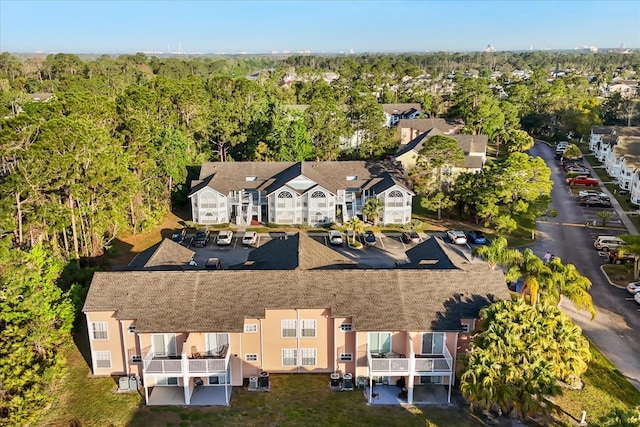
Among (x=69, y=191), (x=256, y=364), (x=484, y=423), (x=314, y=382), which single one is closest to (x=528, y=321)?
(x=484, y=423)

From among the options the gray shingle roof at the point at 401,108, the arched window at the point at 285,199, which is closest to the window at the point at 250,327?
the arched window at the point at 285,199

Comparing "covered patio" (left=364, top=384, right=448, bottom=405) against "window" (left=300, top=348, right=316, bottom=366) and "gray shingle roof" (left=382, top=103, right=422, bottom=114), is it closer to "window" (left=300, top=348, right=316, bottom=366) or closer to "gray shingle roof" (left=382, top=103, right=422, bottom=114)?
"window" (left=300, top=348, right=316, bottom=366)

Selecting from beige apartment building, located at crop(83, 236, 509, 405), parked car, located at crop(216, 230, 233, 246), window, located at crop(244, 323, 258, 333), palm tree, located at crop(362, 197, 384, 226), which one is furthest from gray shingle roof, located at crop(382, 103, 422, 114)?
window, located at crop(244, 323, 258, 333)

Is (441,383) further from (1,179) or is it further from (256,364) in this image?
(1,179)

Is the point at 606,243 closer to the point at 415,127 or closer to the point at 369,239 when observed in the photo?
the point at 369,239

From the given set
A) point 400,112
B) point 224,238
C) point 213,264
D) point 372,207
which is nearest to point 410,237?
point 372,207
